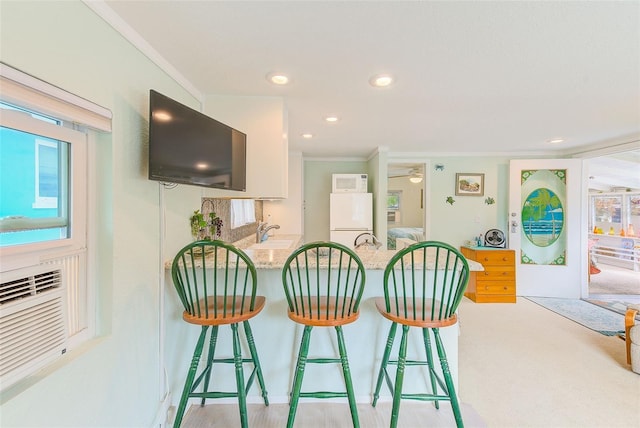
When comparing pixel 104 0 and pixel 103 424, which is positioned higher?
pixel 104 0

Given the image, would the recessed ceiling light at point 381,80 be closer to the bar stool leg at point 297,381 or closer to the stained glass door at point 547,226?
the bar stool leg at point 297,381

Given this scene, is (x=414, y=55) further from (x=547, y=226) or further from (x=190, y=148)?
→ (x=547, y=226)

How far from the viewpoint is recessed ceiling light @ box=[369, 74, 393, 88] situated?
1733 mm

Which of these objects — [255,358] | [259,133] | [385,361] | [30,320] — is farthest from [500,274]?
[30,320]

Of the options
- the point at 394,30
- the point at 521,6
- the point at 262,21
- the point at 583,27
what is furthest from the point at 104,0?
the point at 583,27

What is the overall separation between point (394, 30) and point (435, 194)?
138 inches

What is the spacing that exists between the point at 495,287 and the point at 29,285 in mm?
4581

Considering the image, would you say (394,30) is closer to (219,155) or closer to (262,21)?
(262,21)

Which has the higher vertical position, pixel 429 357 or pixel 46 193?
pixel 46 193

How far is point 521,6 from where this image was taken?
112 cm

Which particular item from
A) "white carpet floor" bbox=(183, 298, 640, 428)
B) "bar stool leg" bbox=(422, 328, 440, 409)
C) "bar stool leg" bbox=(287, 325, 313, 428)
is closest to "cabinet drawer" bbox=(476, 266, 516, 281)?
"white carpet floor" bbox=(183, 298, 640, 428)

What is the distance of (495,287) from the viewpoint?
379 centimetres

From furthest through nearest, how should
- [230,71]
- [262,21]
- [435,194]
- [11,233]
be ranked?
1. [435,194]
2. [230,71]
3. [262,21]
4. [11,233]

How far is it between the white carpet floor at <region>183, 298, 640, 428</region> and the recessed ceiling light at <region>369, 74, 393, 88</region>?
2148 mm
